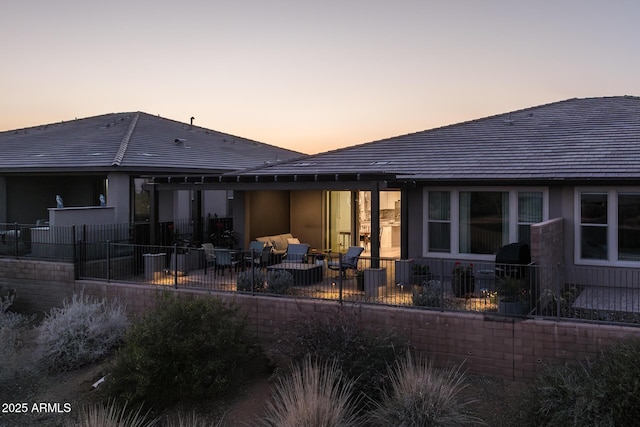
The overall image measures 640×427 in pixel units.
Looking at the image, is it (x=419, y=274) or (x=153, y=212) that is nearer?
(x=419, y=274)

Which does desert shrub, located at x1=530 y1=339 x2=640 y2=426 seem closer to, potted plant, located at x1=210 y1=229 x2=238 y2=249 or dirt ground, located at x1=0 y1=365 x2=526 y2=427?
dirt ground, located at x1=0 y1=365 x2=526 y2=427

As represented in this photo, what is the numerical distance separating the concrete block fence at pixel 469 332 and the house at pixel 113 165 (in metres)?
6.21

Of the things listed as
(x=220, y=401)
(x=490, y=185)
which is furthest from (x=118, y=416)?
(x=490, y=185)

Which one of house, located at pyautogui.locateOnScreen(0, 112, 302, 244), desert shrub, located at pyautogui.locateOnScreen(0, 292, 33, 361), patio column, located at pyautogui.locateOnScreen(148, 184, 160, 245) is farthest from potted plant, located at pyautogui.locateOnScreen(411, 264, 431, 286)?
desert shrub, located at pyautogui.locateOnScreen(0, 292, 33, 361)

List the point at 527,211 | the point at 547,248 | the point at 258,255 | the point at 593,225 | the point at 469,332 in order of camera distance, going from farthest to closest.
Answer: the point at 258,255
the point at 527,211
the point at 593,225
the point at 547,248
the point at 469,332

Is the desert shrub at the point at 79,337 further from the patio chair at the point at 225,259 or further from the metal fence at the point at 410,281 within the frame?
the patio chair at the point at 225,259

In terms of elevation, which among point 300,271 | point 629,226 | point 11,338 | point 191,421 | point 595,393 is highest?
point 629,226

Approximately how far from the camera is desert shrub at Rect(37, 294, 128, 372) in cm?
1095

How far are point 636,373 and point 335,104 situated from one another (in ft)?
68.8

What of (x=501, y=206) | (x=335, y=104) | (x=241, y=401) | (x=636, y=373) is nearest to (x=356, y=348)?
(x=241, y=401)

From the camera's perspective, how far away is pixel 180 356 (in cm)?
922

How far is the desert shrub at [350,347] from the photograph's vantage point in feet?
27.7

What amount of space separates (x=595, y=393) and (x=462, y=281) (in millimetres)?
4587

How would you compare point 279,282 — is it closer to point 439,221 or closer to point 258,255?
point 258,255
